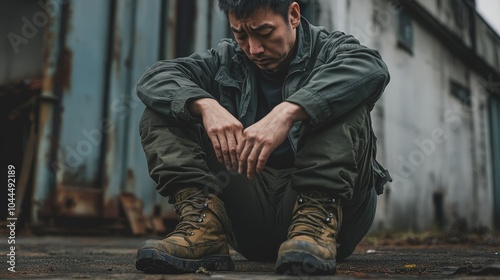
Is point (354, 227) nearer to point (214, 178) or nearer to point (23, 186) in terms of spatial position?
point (214, 178)

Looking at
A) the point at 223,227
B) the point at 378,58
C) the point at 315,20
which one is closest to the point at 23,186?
the point at 315,20

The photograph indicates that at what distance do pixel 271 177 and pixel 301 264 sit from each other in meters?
0.52

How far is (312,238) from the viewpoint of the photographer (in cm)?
159

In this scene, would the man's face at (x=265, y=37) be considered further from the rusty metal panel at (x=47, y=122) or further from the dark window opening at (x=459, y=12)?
the dark window opening at (x=459, y=12)

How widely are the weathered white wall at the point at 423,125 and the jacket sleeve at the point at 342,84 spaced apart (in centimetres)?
368

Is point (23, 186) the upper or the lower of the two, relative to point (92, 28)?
lower

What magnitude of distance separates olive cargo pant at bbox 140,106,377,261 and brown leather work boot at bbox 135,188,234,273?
0.05 metres

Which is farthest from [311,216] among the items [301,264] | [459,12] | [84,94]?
[459,12]

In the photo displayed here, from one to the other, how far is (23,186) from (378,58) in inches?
141

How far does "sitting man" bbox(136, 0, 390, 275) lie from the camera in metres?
1.64

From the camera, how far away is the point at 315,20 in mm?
5445

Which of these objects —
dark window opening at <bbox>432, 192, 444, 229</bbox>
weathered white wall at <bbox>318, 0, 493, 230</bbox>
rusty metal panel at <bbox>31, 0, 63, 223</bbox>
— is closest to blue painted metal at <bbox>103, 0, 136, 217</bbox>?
rusty metal panel at <bbox>31, 0, 63, 223</bbox>

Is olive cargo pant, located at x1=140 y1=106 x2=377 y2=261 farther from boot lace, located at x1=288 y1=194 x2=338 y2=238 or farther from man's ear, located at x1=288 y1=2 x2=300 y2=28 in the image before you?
man's ear, located at x1=288 y1=2 x2=300 y2=28

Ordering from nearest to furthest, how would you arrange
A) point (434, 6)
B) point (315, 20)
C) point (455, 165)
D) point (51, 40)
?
1. point (51, 40)
2. point (315, 20)
3. point (434, 6)
4. point (455, 165)
